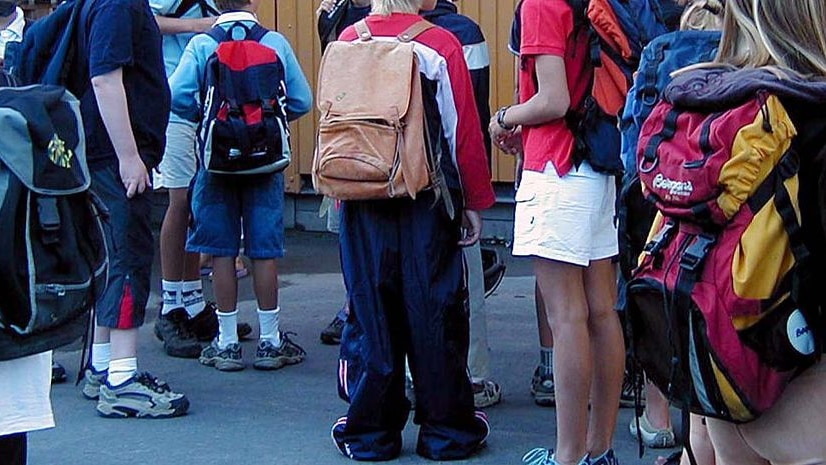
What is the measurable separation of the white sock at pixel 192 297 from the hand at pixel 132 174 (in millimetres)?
1570

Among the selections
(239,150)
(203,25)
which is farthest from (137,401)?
(203,25)

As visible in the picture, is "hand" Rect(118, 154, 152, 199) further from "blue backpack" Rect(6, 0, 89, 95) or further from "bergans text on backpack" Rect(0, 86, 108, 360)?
"bergans text on backpack" Rect(0, 86, 108, 360)

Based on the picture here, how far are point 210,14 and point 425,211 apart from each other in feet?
9.75

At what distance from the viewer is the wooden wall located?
Answer: 938 cm

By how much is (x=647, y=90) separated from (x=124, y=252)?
2.75 m

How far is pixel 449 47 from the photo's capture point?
15.6ft

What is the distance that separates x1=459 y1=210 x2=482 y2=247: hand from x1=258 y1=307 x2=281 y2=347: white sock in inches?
68.9

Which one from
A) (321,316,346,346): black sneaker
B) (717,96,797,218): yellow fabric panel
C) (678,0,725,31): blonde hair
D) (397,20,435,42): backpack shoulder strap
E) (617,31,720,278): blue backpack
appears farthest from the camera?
(321,316,346,346): black sneaker

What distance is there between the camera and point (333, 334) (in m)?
6.93

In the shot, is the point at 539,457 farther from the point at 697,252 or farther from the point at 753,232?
the point at 753,232

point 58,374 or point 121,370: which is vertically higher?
point 121,370

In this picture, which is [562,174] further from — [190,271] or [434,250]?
[190,271]

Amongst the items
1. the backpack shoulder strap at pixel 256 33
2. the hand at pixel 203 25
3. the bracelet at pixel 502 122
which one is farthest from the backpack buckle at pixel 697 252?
the hand at pixel 203 25

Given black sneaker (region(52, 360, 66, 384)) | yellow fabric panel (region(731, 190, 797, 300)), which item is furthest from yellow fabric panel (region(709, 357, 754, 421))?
black sneaker (region(52, 360, 66, 384))
